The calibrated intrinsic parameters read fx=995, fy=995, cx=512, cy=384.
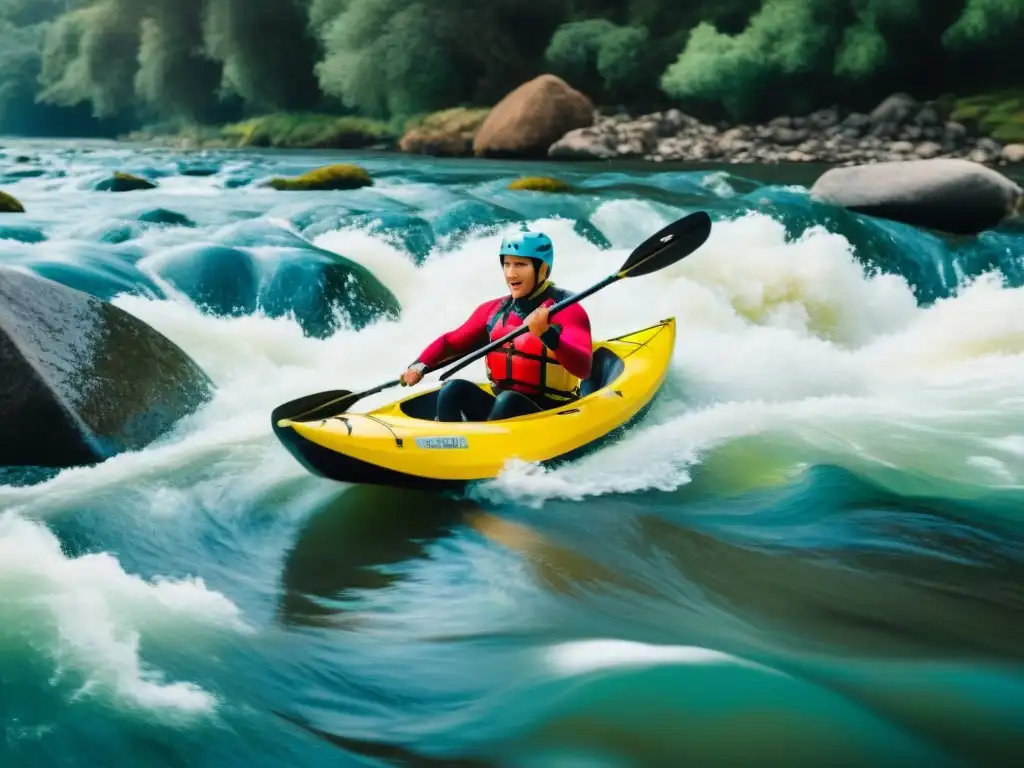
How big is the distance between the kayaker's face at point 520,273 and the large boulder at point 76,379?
151cm

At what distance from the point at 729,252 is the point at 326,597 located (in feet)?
15.4

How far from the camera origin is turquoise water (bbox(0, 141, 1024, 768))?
2.05 meters

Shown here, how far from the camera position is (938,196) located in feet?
26.3

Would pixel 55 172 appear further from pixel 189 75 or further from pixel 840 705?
pixel 189 75

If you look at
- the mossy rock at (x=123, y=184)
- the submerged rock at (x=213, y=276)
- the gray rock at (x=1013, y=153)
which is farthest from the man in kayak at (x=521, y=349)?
the gray rock at (x=1013, y=153)

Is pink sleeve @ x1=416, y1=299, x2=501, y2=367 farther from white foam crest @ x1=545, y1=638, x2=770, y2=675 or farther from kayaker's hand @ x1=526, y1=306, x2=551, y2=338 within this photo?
white foam crest @ x1=545, y1=638, x2=770, y2=675

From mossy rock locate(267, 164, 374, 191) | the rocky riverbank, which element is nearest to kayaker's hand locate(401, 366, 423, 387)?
mossy rock locate(267, 164, 374, 191)

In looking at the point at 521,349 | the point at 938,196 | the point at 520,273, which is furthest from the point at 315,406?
the point at 938,196

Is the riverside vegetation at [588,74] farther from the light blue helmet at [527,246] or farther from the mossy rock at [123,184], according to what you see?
the light blue helmet at [527,246]

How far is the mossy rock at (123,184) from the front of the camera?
9.53m

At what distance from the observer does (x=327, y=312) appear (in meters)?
5.54

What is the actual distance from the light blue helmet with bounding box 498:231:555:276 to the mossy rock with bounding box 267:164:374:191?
6508 mm

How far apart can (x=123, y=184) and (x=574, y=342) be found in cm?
766

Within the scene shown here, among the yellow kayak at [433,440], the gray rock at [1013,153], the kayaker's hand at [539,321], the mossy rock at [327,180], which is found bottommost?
the yellow kayak at [433,440]
